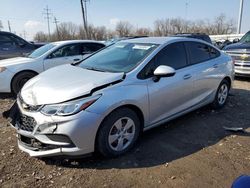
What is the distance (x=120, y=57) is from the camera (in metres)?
4.62

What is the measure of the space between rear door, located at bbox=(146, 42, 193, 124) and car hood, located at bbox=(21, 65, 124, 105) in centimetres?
66

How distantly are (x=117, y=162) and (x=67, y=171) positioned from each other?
2.17ft

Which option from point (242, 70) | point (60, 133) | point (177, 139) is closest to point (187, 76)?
point (177, 139)

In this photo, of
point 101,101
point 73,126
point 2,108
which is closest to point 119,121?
point 101,101

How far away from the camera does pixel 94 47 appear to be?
29.7 ft

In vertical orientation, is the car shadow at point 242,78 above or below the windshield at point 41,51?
below

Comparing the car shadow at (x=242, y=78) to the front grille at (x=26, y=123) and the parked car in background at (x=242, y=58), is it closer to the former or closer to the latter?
the parked car in background at (x=242, y=58)

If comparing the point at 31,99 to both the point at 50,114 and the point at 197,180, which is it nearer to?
the point at 50,114

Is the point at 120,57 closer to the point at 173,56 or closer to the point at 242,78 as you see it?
the point at 173,56

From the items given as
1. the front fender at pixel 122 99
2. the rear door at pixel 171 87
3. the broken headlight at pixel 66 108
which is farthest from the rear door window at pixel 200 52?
the broken headlight at pixel 66 108

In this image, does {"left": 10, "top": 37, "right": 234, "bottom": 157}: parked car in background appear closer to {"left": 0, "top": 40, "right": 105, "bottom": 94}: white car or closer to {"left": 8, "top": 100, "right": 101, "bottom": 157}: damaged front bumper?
{"left": 8, "top": 100, "right": 101, "bottom": 157}: damaged front bumper

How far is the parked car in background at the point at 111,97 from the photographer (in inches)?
134

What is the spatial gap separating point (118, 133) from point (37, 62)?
4.69 meters

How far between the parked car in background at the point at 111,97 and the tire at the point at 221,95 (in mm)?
559
